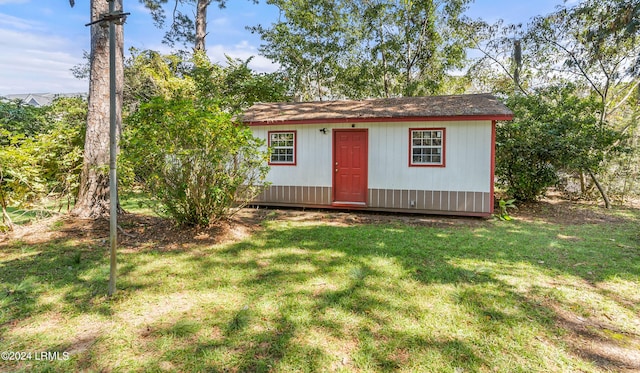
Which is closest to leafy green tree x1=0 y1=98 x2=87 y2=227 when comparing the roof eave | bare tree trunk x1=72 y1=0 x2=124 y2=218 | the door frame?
bare tree trunk x1=72 y1=0 x2=124 y2=218

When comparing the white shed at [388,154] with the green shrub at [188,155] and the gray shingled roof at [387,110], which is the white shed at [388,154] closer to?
the gray shingled roof at [387,110]

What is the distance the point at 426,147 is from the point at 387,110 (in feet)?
4.38

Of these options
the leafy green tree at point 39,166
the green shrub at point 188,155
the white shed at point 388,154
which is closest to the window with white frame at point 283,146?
the white shed at point 388,154

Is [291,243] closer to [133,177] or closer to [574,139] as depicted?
[133,177]

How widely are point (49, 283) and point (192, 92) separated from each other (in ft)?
39.5

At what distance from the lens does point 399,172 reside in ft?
26.2

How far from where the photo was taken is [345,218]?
7566mm

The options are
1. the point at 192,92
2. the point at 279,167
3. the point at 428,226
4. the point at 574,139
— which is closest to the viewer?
the point at 428,226

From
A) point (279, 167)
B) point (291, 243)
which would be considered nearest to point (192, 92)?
point (279, 167)

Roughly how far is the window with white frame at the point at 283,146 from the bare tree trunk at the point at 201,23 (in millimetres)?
10367

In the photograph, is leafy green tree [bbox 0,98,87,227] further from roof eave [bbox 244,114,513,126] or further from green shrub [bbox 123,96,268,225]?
roof eave [bbox 244,114,513,126]

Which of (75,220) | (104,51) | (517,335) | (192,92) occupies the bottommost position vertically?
(517,335)

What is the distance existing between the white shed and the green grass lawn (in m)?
2.59

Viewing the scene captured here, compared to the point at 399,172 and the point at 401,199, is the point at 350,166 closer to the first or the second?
the point at 399,172
